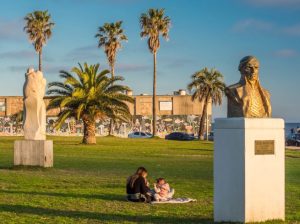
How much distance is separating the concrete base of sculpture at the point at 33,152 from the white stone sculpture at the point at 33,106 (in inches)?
12.1

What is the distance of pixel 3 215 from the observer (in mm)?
11773

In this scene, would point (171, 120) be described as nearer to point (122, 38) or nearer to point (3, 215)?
point (122, 38)

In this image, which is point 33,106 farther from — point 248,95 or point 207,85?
point 207,85

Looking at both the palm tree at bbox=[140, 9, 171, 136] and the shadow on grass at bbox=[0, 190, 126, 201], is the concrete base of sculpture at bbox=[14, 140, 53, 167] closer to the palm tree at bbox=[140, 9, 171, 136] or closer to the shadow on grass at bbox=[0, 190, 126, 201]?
the shadow on grass at bbox=[0, 190, 126, 201]

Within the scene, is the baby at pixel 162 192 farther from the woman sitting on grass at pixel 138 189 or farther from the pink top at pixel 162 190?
the woman sitting on grass at pixel 138 189

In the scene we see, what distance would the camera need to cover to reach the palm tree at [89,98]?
1791 inches

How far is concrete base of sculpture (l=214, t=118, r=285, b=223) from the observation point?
10250mm

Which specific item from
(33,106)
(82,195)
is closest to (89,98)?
(33,106)

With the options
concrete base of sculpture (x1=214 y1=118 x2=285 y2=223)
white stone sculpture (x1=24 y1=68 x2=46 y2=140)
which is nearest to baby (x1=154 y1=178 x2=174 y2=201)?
concrete base of sculpture (x1=214 y1=118 x2=285 y2=223)

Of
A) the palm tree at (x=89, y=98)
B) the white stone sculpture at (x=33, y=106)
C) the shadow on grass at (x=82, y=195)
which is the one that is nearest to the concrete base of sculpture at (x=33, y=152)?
the white stone sculpture at (x=33, y=106)

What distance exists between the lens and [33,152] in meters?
23.6

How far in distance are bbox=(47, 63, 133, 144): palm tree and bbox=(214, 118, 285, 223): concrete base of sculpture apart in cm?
3457

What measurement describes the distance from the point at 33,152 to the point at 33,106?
1.72 m

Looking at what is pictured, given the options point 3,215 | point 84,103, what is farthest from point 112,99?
point 3,215
